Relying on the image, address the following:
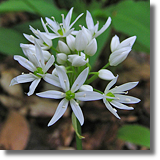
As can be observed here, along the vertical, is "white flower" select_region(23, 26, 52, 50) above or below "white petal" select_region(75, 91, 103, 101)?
above

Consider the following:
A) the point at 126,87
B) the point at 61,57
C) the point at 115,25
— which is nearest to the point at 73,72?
the point at 61,57

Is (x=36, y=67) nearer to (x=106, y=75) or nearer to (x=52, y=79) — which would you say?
(x=52, y=79)

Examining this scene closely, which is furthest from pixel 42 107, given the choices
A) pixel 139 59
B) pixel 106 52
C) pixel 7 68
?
pixel 139 59

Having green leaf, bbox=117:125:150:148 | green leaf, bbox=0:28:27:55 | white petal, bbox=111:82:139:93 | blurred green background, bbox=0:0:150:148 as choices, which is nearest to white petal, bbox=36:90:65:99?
white petal, bbox=111:82:139:93

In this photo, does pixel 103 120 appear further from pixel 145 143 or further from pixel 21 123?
pixel 21 123

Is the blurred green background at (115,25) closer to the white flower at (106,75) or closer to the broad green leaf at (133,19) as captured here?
the broad green leaf at (133,19)

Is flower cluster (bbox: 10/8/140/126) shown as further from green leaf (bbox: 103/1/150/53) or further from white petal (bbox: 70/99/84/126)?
green leaf (bbox: 103/1/150/53)

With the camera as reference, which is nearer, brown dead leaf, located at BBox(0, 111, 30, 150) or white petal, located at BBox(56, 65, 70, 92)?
white petal, located at BBox(56, 65, 70, 92)
